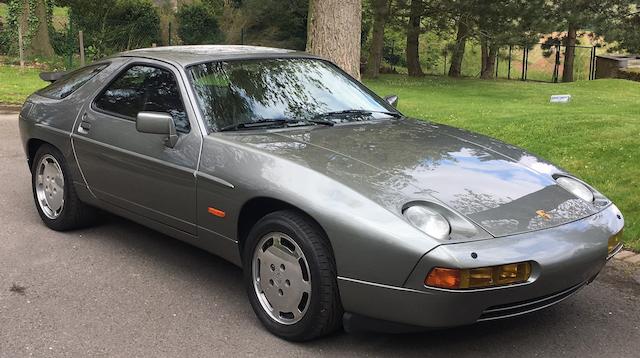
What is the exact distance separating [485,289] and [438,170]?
0.83 meters

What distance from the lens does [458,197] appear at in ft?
10.9

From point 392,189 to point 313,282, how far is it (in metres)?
0.60

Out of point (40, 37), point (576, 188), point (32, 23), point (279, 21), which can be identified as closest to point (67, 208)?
point (576, 188)

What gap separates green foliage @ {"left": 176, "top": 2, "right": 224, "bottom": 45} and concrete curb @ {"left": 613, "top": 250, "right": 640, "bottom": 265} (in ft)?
97.0

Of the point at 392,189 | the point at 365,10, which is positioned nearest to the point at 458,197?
the point at 392,189

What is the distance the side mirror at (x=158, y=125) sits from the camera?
3.98m

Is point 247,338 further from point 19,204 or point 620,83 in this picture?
point 620,83

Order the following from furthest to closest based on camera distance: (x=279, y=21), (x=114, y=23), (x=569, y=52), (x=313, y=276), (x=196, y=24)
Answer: (x=196, y=24)
(x=279, y=21)
(x=569, y=52)
(x=114, y=23)
(x=313, y=276)

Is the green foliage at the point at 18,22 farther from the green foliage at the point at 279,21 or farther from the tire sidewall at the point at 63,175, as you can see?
the tire sidewall at the point at 63,175

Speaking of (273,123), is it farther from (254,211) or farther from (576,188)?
(576,188)

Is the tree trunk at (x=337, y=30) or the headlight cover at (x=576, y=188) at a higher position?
the tree trunk at (x=337, y=30)

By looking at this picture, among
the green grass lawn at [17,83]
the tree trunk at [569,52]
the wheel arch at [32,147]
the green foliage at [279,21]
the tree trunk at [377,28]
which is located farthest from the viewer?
the green foliage at [279,21]

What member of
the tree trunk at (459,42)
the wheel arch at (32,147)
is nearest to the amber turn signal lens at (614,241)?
the wheel arch at (32,147)

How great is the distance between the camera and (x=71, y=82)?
17.3ft
